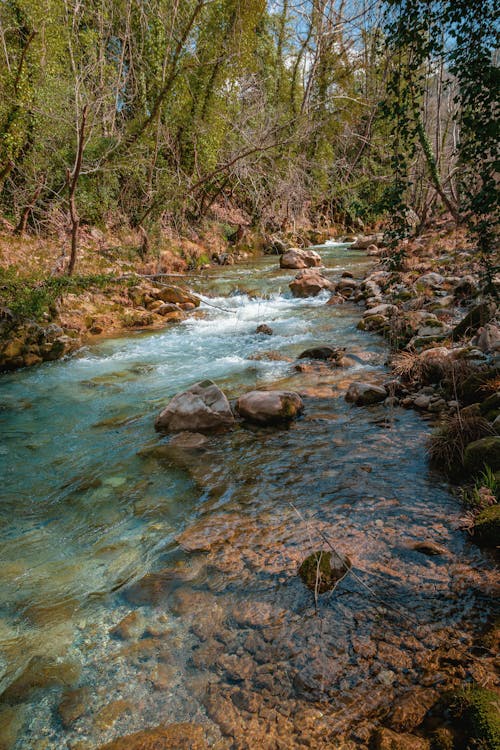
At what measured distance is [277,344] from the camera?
8.34 metres

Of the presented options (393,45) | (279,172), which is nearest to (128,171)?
(279,172)

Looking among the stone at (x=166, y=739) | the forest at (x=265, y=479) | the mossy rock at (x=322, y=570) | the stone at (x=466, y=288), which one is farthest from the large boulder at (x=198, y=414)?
the stone at (x=466, y=288)

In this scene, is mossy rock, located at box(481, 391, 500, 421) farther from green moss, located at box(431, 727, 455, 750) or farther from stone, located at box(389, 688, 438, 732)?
green moss, located at box(431, 727, 455, 750)

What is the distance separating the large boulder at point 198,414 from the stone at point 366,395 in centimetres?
153

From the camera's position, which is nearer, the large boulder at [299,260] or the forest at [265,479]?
the forest at [265,479]

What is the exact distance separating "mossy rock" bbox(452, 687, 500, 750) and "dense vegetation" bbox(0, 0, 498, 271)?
12.0 ft

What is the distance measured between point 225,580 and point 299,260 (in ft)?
47.8

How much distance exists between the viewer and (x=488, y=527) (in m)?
2.73

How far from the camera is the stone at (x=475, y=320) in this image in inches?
231

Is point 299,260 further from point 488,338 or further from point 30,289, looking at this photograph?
point 488,338

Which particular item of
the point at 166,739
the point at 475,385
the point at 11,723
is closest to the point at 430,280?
the point at 475,385

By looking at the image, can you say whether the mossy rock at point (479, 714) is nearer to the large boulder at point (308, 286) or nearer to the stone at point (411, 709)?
the stone at point (411, 709)

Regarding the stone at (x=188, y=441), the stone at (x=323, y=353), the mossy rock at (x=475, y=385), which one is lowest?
the stone at (x=188, y=441)

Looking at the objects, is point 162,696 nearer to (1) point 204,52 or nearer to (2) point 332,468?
(2) point 332,468
